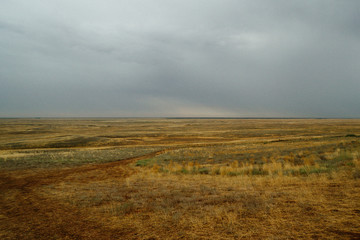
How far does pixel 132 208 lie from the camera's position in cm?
755

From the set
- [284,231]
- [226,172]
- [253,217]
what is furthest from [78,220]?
[226,172]

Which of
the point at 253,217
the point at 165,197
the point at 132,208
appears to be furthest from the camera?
the point at 165,197

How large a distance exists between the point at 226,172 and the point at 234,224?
27.2 feet

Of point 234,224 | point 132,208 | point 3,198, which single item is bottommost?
point 3,198

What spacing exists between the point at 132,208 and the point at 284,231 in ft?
17.4

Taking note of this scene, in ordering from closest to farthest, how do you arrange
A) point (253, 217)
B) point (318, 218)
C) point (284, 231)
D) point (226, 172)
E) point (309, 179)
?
point (284, 231), point (318, 218), point (253, 217), point (309, 179), point (226, 172)

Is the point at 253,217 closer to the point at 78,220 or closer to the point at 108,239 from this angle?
the point at 108,239

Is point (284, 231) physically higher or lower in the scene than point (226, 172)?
higher

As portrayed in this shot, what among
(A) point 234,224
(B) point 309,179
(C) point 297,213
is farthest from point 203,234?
(B) point 309,179

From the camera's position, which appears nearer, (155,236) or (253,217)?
(155,236)

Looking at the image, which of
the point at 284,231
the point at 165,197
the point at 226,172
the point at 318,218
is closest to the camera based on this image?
the point at 284,231

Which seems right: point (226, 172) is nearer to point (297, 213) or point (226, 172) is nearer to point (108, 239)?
point (297, 213)

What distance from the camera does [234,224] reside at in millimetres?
5668

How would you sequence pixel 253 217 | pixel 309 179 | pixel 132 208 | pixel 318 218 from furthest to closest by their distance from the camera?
1. pixel 309 179
2. pixel 132 208
3. pixel 253 217
4. pixel 318 218
